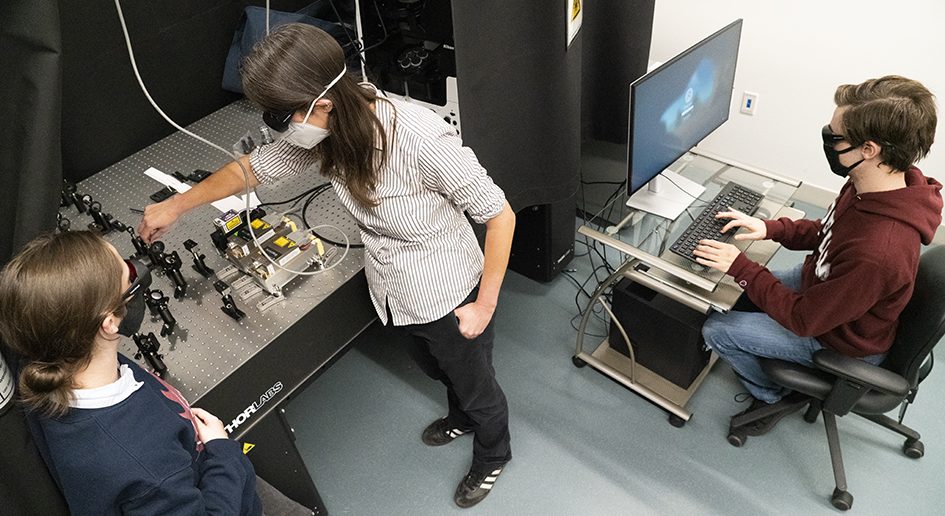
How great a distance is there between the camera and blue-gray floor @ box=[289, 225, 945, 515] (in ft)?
5.84

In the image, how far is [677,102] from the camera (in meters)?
1.71

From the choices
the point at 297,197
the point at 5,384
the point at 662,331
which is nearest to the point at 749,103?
the point at 662,331

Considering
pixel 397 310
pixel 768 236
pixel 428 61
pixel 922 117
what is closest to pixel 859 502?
pixel 768 236

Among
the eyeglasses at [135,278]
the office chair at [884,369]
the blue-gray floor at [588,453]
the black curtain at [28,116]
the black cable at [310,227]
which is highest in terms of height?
the black curtain at [28,116]

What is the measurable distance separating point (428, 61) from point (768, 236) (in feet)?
3.56

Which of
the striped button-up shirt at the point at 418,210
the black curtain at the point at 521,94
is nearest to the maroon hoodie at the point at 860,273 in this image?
the black curtain at the point at 521,94

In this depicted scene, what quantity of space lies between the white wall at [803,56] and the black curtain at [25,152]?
7.88 feet

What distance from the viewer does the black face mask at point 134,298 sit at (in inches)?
39.6

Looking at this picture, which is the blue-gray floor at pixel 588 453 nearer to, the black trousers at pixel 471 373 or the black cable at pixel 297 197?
the black trousers at pixel 471 373

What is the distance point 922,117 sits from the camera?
52.6 inches

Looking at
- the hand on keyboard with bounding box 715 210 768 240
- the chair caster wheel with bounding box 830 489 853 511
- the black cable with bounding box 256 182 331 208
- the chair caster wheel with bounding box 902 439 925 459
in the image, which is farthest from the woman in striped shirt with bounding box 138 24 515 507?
the chair caster wheel with bounding box 902 439 925 459

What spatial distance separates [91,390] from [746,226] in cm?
161

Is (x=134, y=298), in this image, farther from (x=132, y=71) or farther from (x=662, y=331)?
(x=662, y=331)

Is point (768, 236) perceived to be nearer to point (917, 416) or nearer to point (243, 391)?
point (917, 416)
